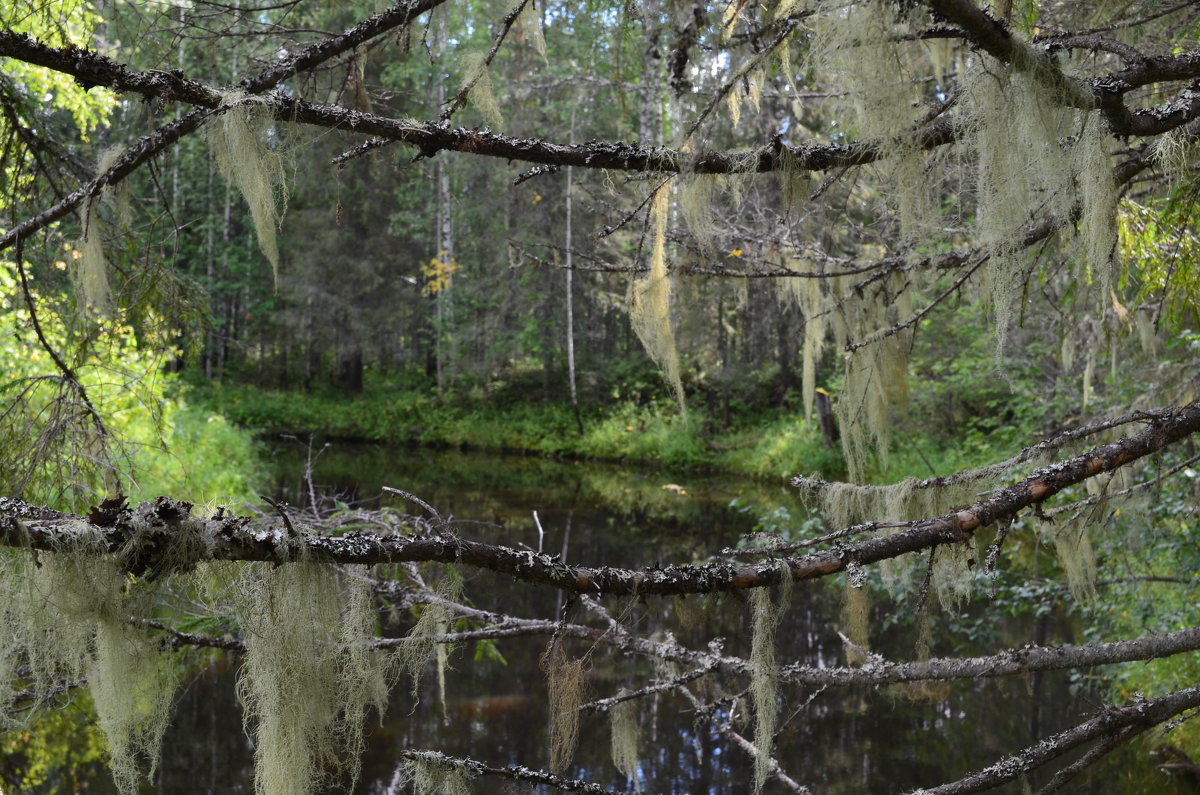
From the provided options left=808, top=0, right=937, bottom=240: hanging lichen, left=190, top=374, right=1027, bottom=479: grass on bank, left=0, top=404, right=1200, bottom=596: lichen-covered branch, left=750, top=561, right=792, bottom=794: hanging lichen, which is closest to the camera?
left=0, top=404, right=1200, bottom=596: lichen-covered branch

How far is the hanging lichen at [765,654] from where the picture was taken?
7.23 ft

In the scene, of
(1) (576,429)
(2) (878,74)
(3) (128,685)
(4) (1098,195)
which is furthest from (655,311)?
(1) (576,429)

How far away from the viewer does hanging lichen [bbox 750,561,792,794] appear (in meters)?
2.21

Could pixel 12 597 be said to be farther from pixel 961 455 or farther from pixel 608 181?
pixel 961 455

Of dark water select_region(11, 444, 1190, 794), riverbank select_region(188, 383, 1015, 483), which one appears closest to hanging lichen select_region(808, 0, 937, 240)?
dark water select_region(11, 444, 1190, 794)

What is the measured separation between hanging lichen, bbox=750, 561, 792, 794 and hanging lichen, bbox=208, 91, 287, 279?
5.74ft

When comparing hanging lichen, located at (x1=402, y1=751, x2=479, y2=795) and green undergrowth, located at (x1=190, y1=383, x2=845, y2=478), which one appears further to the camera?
green undergrowth, located at (x1=190, y1=383, x2=845, y2=478)

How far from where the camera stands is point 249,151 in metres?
2.64

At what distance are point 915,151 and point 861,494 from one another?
4.02 ft

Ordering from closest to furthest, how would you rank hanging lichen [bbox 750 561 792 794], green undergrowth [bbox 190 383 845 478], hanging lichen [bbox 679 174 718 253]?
hanging lichen [bbox 750 561 792 794] < hanging lichen [bbox 679 174 718 253] < green undergrowth [bbox 190 383 845 478]

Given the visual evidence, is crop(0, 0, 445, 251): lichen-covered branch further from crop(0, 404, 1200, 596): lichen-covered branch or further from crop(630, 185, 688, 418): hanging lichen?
crop(630, 185, 688, 418): hanging lichen

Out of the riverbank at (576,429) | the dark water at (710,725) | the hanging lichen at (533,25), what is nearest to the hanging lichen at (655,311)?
the hanging lichen at (533,25)

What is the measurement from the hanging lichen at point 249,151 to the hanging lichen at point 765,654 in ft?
5.74

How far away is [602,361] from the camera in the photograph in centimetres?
2216
